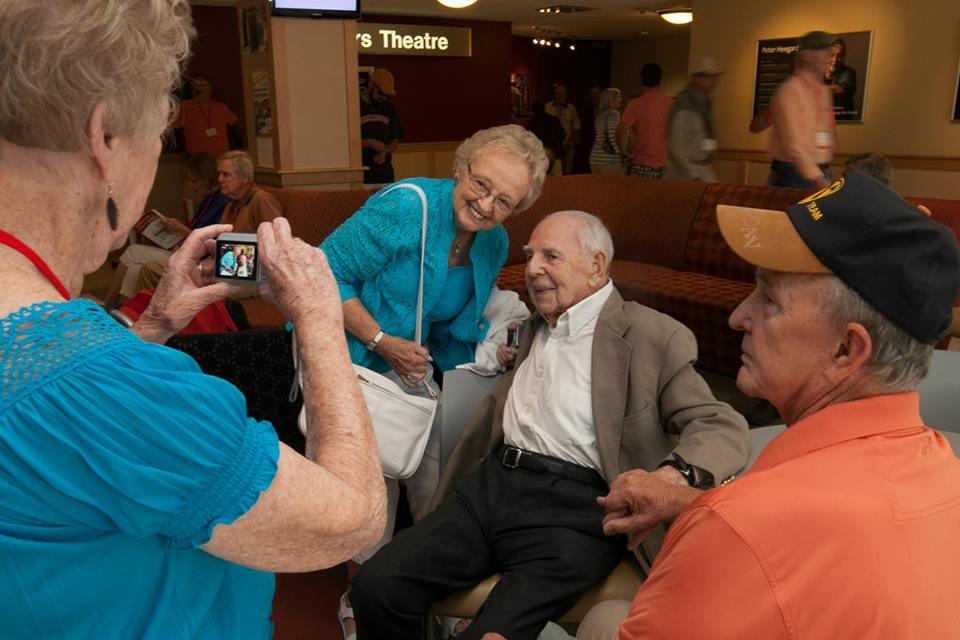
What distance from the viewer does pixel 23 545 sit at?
699mm

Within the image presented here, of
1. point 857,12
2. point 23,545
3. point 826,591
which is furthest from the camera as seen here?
point 857,12

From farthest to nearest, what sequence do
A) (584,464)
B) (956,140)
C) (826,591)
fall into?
(956,140) < (584,464) < (826,591)

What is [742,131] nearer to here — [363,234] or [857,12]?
[857,12]

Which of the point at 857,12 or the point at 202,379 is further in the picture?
the point at 857,12

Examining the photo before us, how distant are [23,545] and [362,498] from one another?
32cm

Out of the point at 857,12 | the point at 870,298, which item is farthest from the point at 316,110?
the point at 857,12

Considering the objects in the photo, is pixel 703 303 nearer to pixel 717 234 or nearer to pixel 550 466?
pixel 717 234

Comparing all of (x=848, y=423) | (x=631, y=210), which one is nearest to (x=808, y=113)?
(x=631, y=210)

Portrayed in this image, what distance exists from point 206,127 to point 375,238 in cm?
696

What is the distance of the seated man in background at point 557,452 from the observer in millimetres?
1820

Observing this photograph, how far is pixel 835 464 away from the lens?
0.90 meters

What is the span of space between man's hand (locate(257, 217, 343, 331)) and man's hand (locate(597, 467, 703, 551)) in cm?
75

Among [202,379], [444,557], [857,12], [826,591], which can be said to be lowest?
[444,557]

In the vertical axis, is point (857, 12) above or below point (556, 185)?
above
